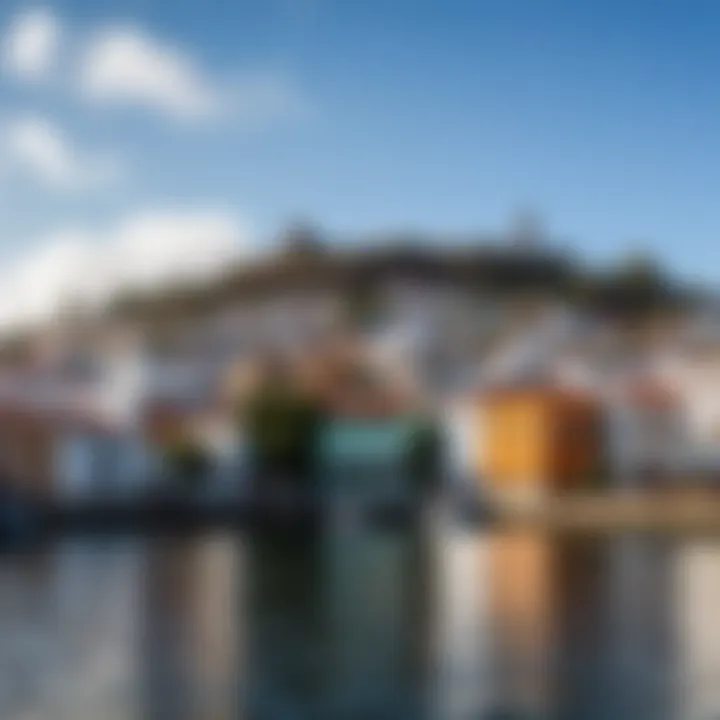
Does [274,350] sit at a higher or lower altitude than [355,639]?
higher

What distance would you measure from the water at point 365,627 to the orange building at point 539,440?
6.7 inches

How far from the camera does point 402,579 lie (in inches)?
114

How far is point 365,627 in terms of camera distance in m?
3.18

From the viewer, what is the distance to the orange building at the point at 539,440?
2.02 meters

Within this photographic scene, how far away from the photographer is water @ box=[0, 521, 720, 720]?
2.40 meters

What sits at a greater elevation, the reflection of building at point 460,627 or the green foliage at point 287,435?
the green foliage at point 287,435

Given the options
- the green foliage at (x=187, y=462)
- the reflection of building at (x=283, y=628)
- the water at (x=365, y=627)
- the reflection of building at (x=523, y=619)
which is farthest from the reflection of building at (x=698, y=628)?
the green foliage at (x=187, y=462)

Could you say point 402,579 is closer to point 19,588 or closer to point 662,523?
point 662,523

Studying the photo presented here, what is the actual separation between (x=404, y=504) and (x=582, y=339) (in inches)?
15.4

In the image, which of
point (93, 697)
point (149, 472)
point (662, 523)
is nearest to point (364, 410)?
point (149, 472)

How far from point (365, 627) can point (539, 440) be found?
1.24 metres

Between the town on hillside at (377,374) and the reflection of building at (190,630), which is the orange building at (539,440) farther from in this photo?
the reflection of building at (190,630)

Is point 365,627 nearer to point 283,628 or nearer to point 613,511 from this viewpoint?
point 283,628

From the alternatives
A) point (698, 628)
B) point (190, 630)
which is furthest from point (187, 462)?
point (698, 628)
